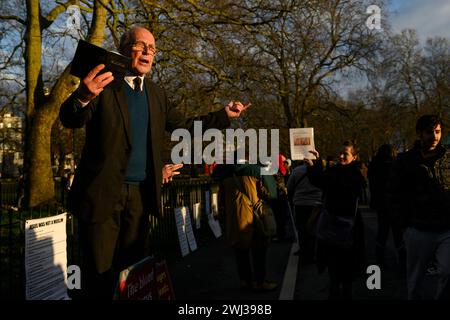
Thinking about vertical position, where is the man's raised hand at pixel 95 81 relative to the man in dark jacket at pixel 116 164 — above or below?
above

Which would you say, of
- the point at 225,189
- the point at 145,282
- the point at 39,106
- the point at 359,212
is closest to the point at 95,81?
the point at 145,282

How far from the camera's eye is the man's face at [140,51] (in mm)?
2977

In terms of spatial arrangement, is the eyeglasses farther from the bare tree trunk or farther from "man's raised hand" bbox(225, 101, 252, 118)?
the bare tree trunk

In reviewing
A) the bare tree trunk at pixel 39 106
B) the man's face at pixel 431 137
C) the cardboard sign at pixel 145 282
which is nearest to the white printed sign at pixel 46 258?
the cardboard sign at pixel 145 282

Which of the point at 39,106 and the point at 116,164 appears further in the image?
the point at 39,106

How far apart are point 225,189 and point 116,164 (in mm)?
4331

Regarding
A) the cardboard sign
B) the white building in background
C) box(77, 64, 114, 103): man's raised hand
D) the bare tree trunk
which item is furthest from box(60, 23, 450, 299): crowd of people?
the white building in background

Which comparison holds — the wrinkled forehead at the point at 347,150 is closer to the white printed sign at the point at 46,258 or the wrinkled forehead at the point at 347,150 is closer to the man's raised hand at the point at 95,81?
the white printed sign at the point at 46,258

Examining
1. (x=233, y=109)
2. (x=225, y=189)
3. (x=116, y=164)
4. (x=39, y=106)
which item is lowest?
(x=225, y=189)

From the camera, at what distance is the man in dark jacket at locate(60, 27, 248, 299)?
8.86ft

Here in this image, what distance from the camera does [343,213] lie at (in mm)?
5953

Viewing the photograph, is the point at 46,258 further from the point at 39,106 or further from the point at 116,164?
the point at 39,106

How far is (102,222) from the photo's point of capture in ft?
9.00
